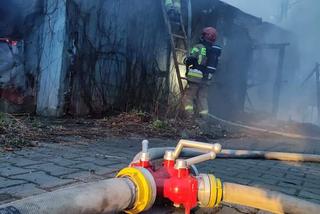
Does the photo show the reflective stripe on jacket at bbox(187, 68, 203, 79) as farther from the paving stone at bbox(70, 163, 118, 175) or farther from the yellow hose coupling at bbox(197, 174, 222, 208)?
the yellow hose coupling at bbox(197, 174, 222, 208)

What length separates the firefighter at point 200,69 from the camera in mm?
7445

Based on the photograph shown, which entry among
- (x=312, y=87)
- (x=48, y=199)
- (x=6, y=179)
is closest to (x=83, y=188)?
(x=48, y=199)

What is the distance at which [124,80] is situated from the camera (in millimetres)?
7195

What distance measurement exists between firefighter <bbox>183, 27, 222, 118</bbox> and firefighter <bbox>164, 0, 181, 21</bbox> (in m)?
0.72

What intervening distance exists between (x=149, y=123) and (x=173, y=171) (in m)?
4.25

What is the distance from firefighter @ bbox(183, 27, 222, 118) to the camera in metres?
7.45

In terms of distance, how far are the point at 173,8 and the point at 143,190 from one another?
6.83m

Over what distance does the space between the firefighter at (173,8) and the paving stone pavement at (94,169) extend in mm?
4415

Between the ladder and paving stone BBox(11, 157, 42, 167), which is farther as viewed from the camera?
the ladder

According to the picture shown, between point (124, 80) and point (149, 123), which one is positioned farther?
point (124, 80)

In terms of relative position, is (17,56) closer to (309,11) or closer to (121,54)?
(121,54)

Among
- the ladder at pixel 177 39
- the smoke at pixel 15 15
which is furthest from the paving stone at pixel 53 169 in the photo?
the ladder at pixel 177 39

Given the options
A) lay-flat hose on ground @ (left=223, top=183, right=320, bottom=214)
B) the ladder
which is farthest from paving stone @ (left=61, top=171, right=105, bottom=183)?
the ladder

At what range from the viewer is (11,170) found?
242 cm
